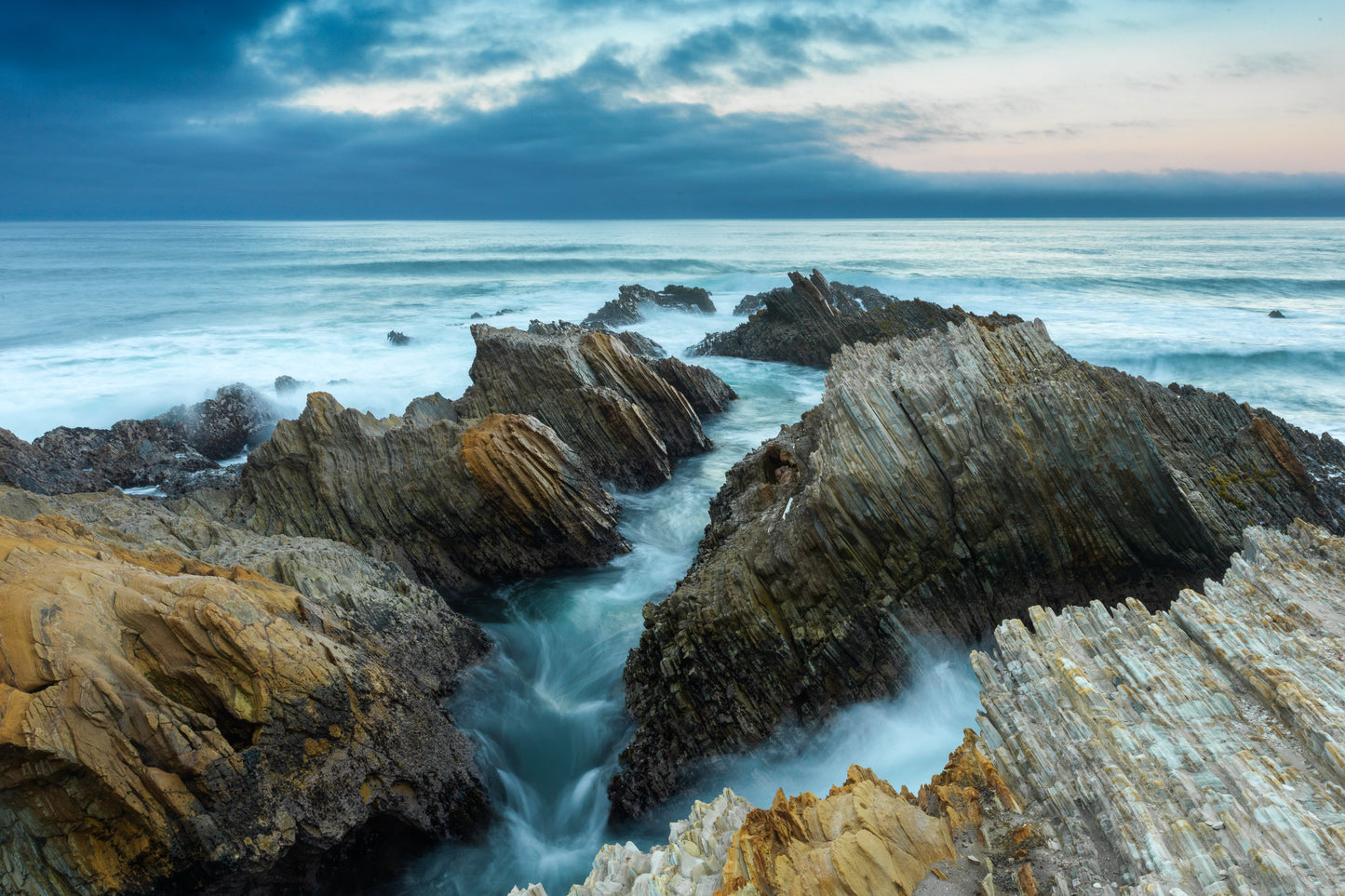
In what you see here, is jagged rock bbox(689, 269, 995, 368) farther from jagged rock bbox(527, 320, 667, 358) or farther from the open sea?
jagged rock bbox(527, 320, 667, 358)

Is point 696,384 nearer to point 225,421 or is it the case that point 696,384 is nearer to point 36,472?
point 225,421

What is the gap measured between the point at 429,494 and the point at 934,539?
810cm

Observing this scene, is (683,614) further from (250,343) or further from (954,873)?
(250,343)

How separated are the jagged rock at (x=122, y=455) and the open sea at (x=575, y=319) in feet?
19.6

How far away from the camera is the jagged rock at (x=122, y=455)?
50.9ft

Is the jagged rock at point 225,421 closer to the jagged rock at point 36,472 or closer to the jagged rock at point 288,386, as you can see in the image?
the jagged rock at point 288,386

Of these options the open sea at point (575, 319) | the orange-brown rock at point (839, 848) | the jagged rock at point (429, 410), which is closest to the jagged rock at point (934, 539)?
the open sea at point (575, 319)

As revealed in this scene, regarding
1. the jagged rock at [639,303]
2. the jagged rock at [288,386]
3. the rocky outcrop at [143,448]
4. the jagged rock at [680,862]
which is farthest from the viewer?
the jagged rock at [639,303]

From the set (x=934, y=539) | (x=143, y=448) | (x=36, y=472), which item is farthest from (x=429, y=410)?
(x=934, y=539)

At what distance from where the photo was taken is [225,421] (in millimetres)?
19344

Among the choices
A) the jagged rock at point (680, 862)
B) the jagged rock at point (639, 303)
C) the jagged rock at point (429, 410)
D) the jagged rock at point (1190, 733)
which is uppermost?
the jagged rock at point (639, 303)

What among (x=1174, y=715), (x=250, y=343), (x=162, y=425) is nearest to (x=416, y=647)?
(x=1174, y=715)

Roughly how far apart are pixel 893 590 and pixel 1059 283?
55.9 m

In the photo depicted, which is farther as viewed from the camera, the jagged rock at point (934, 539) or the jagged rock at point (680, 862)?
the jagged rock at point (934, 539)
